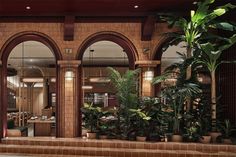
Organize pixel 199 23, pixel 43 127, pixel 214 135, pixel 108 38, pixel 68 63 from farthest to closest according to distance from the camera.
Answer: pixel 43 127 → pixel 108 38 → pixel 68 63 → pixel 214 135 → pixel 199 23

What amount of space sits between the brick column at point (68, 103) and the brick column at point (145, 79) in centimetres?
184

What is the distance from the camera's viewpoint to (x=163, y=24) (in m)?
8.05

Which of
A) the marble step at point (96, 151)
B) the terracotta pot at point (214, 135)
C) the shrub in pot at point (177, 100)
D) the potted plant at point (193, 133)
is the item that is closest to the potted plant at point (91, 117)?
the marble step at point (96, 151)

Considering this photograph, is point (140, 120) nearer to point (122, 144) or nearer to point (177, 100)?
point (122, 144)

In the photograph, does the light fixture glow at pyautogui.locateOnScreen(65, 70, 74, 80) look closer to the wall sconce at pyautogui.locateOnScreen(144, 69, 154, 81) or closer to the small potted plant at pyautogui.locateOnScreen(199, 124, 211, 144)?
the wall sconce at pyautogui.locateOnScreen(144, 69, 154, 81)

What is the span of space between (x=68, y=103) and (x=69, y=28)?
215 cm

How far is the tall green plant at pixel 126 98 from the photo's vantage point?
23.0 ft

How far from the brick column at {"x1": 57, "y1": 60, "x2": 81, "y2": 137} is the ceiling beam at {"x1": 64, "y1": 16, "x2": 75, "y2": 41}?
2.40ft

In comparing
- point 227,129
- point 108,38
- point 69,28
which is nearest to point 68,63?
Answer: point 69,28

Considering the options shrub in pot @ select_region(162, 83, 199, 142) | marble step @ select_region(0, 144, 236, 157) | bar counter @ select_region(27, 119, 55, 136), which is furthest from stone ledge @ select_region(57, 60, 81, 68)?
bar counter @ select_region(27, 119, 55, 136)

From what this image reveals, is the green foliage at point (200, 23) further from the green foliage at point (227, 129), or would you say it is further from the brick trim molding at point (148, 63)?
the green foliage at point (227, 129)

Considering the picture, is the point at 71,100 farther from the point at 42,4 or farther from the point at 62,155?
the point at 42,4

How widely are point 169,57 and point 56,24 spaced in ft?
19.6

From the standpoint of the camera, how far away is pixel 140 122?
274 inches
